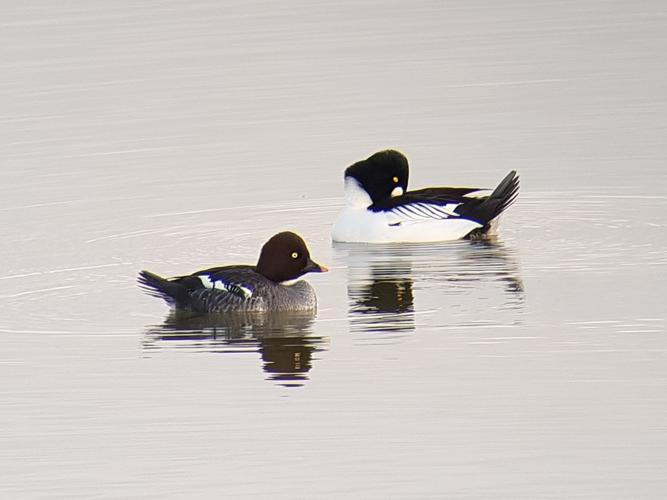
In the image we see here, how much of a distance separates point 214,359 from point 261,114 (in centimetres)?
1012

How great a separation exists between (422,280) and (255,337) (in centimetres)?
197

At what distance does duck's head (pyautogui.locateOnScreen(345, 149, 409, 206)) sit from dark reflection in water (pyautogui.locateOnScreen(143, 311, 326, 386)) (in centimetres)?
355

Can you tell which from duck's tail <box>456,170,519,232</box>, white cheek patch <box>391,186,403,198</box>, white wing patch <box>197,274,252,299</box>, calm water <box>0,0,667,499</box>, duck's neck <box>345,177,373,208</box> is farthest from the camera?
white cheek patch <box>391,186,403,198</box>

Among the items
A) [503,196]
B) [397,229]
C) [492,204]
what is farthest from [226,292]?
[503,196]

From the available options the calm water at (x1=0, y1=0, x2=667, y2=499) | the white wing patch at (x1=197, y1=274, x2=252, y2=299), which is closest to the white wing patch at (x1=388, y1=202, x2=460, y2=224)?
the calm water at (x1=0, y1=0, x2=667, y2=499)

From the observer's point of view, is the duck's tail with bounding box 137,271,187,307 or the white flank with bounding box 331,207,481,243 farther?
the white flank with bounding box 331,207,481,243

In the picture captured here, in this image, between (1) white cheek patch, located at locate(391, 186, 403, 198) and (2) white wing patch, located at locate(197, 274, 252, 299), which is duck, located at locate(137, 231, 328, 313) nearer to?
(2) white wing patch, located at locate(197, 274, 252, 299)

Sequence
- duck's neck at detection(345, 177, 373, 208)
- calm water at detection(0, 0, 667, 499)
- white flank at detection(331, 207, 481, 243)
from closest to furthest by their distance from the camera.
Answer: calm water at detection(0, 0, 667, 499), white flank at detection(331, 207, 481, 243), duck's neck at detection(345, 177, 373, 208)

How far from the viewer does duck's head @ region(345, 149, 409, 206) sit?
1625cm

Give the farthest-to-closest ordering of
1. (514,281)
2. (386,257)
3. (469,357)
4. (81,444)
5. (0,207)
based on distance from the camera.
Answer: (0,207)
(386,257)
(514,281)
(469,357)
(81,444)

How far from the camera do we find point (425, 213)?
1570 centimetres

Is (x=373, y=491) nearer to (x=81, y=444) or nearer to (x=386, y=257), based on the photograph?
(x=81, y=444)

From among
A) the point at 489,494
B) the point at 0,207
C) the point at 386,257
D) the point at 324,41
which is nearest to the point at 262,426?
the point at 489,494

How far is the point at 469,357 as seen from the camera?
438 inches
